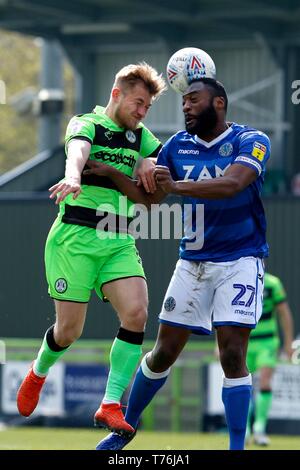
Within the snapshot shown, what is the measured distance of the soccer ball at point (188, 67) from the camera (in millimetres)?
8453

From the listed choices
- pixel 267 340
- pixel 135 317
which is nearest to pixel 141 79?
pixel 135 317

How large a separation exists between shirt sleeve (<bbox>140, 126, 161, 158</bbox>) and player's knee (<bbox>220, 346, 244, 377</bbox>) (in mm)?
1467

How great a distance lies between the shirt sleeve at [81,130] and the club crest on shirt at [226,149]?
82 centimetres

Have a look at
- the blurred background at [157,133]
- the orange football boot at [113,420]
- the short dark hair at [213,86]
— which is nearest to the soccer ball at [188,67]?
the short dark hair at [213,86]

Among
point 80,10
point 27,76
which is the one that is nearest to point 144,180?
point 80,10

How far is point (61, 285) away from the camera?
8.52m

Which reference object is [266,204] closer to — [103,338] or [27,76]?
[103,338]

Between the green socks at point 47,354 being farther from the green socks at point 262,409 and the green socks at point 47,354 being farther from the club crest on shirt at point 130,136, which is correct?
the green socks at point 262,409

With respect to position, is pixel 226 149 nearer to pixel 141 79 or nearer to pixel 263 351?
pixel 141 79

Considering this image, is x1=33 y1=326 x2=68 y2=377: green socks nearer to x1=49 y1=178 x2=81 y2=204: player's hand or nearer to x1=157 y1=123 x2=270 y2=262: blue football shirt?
x1=157 y1=123 x2=270 y2=262: blue football shirt

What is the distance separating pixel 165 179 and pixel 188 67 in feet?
2.50

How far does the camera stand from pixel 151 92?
850cm

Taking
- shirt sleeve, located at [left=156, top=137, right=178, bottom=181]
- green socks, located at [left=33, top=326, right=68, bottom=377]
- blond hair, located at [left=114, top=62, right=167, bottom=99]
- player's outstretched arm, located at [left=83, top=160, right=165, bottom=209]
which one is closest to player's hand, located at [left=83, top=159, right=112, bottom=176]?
player's outstretched arm, located at [left=83, top=160, right=165, bottom=209]

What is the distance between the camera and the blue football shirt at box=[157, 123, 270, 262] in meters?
8.34
